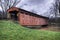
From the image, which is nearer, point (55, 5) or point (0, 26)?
point (0, 26)

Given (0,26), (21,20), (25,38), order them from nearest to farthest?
(25,38)
(0,26)
(21,20)

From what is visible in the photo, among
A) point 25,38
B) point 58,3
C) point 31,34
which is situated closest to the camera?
point 25,38

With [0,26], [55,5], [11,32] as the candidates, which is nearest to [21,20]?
[0,26]

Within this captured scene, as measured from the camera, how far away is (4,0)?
105 feet

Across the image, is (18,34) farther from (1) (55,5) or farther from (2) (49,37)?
(1) (55,5)

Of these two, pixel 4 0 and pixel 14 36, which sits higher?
pixel 4 0

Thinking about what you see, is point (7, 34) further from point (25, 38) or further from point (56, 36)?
point (56, 36)

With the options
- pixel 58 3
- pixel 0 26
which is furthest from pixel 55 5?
pixel 0 26

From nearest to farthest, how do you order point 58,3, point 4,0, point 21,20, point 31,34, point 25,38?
point 25,38 → point 31,34 → point 21,20 → point 58,3 → point 4,0

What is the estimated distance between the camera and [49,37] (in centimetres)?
1066

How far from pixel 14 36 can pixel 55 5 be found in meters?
15.6

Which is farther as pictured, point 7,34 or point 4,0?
point 4,0

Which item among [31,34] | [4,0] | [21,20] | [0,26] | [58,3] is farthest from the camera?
[4,0]

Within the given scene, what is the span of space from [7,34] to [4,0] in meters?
22.4
